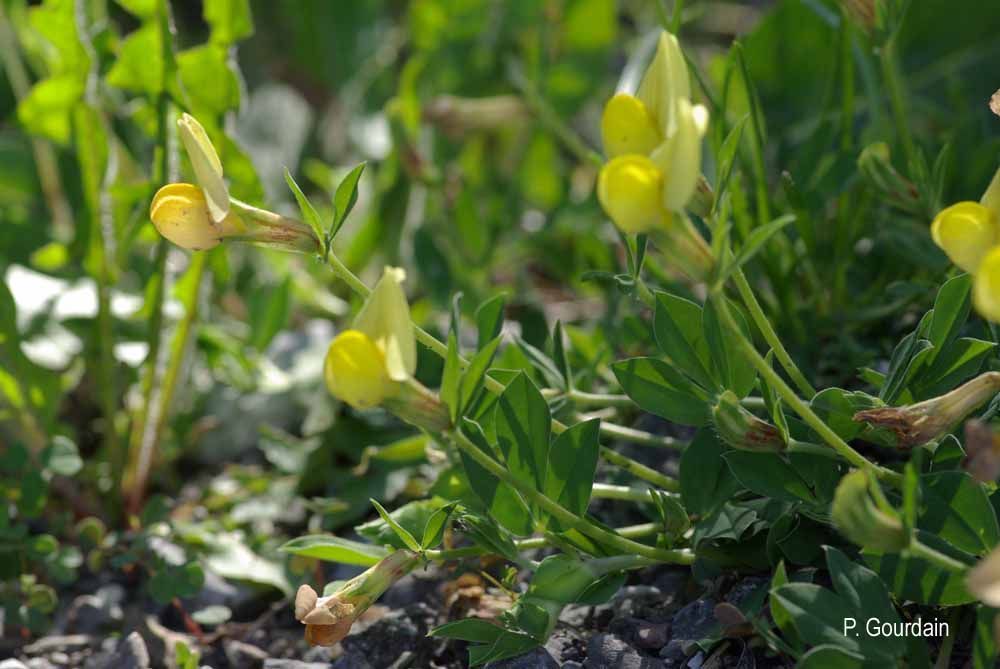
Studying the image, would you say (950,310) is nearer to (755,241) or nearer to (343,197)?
(755,241)

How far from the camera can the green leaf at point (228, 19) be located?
179 centimetres

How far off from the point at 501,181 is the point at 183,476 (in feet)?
3.52

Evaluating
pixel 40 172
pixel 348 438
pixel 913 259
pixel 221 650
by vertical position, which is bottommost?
pixel 221 650

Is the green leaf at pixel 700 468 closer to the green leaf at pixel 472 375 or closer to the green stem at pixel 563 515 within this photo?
the green stem at pixel 563 515

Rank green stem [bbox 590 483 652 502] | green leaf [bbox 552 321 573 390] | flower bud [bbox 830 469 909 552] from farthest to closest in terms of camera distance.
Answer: green leaf [bbox 552 321 573 390]
green stem [bbox 590 483 652 502]
flower bud [bbox 830 469 909 552]

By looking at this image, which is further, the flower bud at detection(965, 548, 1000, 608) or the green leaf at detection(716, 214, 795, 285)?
the green leaf at detection(716, 214, 795, 285)

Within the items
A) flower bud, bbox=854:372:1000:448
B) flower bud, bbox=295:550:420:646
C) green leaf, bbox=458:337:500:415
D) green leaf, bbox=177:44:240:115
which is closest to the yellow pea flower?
flower bud, bbox=854:372:1000:448

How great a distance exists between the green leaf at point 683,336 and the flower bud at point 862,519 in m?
0.28

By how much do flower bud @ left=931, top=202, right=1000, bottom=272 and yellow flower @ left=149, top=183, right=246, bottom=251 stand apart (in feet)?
2.32

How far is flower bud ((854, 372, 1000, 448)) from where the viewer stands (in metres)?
1.05

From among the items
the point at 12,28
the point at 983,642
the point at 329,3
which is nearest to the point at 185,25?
the point at 329,3

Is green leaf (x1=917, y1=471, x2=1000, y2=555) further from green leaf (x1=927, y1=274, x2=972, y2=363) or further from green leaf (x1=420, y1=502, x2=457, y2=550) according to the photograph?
green leaf (x1=420, y1=502, x2=457, y2=550)

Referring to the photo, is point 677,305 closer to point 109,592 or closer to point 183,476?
point 109,592

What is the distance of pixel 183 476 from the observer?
202 cm
